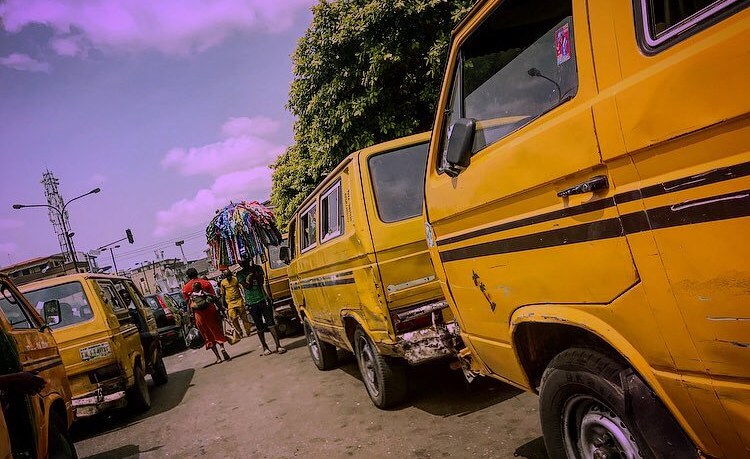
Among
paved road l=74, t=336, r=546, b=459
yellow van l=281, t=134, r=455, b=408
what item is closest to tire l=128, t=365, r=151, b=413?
paved road l=74, t=336, r=546, b=459

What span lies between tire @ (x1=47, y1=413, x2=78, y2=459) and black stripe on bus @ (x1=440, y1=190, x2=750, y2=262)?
12.3 feet

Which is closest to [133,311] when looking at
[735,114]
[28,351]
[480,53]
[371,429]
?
[28,351]

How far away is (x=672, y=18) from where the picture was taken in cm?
140

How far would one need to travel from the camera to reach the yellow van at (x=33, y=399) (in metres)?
3.05

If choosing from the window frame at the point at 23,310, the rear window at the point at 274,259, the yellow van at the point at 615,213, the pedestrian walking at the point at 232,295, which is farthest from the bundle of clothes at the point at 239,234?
the yellow van at the point at 615,213

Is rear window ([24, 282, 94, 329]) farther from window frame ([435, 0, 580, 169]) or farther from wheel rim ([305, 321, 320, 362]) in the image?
window frame ([435, 0, 580, 169])

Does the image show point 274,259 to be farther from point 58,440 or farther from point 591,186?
point 591,186

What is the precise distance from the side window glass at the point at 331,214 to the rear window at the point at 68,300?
326 cm

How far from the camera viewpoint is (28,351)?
3.64 m

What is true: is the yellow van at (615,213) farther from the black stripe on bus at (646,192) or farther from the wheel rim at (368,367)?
the wheel rim at (368,367)

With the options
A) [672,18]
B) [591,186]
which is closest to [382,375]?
[591,186]

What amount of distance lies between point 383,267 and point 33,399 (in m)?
2.59

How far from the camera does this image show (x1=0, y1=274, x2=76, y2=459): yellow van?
305 centimetres

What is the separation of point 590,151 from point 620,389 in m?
0.84
